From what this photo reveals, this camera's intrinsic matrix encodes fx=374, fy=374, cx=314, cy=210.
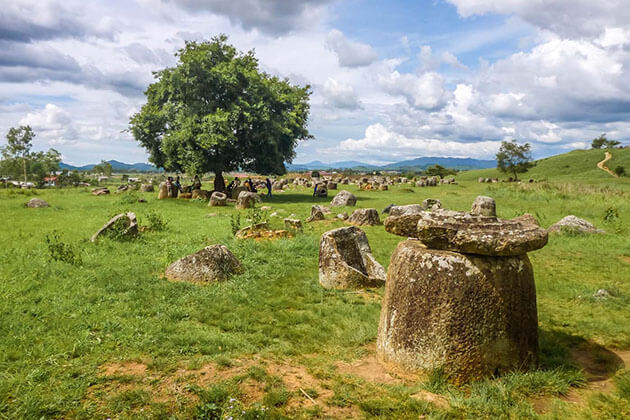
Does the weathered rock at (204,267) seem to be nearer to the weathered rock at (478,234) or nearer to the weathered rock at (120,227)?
the weathered rock at (120,227)

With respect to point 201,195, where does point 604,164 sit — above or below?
above

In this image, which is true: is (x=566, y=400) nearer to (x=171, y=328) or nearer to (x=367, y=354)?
(x=367, y=354)

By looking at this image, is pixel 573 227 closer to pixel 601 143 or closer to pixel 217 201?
pixel 217 201

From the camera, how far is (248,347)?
6105mm

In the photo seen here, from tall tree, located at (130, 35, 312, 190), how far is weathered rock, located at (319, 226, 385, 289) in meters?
19.7

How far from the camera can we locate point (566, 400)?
4.84 metres

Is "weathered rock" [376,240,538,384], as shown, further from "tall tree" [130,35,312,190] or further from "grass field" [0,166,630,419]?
"tall tree" [130,35,312,190]

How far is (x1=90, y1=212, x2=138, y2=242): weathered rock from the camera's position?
1308 cm

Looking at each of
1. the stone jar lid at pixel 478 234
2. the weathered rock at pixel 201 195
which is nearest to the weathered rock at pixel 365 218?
the stone jar lid at pixel 478 234

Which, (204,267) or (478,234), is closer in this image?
(478,234)

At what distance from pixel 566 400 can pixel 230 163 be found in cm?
3122

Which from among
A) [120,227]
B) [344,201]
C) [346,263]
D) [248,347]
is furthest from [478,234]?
[344,201]

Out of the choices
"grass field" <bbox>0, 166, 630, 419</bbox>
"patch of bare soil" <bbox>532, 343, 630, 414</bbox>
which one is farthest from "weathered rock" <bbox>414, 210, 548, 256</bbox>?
"patch of bare soil" <bbox>532, 343, 630, 414</bbox>

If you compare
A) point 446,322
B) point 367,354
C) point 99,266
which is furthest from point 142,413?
point 99,266
